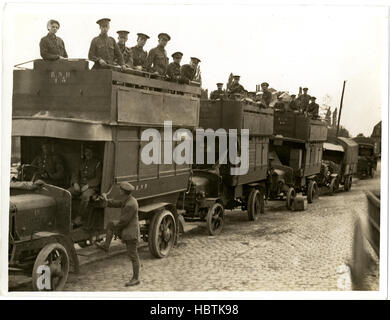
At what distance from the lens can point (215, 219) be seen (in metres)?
11.5

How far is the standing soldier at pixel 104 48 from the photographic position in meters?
8.19

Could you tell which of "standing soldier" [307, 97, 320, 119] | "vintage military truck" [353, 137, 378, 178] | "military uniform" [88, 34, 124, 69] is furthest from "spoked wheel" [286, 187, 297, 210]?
"military uniform" [88, 34, 124, 69]

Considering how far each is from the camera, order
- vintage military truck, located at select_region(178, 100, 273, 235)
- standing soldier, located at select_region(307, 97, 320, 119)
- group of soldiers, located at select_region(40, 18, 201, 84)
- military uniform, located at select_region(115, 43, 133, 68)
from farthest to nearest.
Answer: standing soldier, located at select_region(307, 97, 320, 119) → vintage military truck, located at select_region(178, 100, 273, 235) → military uniform, located at select_region(115, 43, 133, 68) → group of soldiers, located at select_region(40, 18, 201, 84)

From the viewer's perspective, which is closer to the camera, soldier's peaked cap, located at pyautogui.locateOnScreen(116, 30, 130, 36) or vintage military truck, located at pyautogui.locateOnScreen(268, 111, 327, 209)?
soldier's peaked cap, located at pyautogui.locateOnScreen(116, 30, 130, 36)

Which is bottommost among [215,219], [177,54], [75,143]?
[215,219]

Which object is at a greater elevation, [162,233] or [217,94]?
[217,94]

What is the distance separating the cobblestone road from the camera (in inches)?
311

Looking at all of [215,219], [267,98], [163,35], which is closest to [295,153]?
[267,98]

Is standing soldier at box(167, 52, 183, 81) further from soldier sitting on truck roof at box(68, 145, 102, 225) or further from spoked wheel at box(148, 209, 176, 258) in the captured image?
spoked wheel at box(148, 209, 176, 258)

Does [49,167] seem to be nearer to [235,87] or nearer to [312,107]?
[235,87]

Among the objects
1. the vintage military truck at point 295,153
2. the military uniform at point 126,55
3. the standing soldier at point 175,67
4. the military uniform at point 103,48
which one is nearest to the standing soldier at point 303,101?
the vintage military truck at point 295,153

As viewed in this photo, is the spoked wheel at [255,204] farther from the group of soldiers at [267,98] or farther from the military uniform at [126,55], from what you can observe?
the military uniform at [126,55]

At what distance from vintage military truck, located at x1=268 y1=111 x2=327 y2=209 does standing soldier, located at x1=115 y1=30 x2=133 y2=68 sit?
6822 mm

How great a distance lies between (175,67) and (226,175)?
10.7 feet
